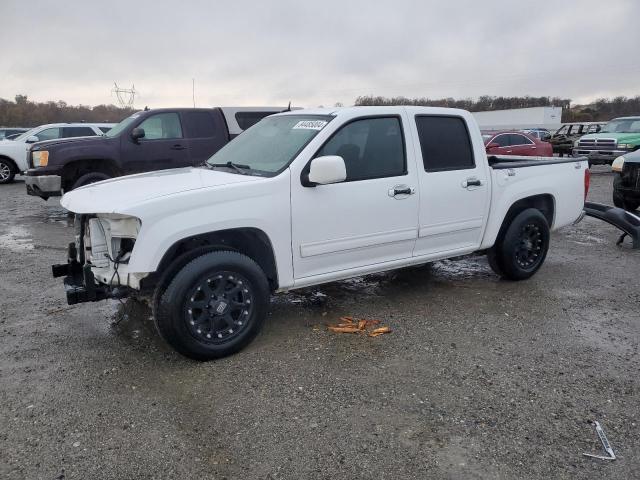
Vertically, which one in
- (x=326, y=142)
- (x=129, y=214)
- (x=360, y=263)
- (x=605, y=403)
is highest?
(x=326, y=142)

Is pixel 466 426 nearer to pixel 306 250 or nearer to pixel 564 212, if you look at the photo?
pixel 306 250

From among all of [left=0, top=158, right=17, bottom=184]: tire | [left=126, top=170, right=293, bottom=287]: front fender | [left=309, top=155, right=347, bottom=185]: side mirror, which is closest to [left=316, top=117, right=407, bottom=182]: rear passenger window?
[left=309, top=155, right=347, bottom=185]: side mirror

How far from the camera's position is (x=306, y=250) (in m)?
4.15

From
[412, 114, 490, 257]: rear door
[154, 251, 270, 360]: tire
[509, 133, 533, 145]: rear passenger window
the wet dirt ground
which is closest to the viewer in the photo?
the wet dirt ground

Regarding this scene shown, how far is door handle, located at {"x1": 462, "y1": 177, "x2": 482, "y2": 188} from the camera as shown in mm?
5032

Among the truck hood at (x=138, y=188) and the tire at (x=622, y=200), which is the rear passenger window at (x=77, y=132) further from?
the tire at (x=622, y=200)

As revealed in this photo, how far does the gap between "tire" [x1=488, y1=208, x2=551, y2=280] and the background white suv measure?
13.5 metres

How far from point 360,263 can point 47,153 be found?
6.91 meters

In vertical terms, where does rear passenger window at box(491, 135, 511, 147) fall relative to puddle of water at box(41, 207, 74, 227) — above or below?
above

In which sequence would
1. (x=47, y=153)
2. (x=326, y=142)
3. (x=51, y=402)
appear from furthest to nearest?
(x=47, y=153)
(x=326, y=142)
(x=51, y=402)

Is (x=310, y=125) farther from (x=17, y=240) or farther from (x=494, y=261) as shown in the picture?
(x=17, y=240)

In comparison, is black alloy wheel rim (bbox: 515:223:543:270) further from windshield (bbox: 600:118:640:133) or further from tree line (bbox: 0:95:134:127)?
tree line (bbox: 0:95:134:127)

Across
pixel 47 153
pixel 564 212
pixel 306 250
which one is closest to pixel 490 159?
pixel 564 212

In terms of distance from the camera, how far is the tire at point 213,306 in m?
3.63
